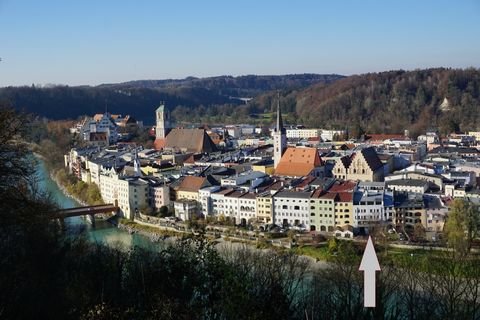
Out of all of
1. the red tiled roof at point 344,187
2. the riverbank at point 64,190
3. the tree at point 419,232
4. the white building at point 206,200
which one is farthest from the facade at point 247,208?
the riverbank at point 64,190

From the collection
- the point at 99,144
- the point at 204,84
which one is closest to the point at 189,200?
the point at 99,144

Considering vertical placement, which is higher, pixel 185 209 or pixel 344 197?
pixel 344 197

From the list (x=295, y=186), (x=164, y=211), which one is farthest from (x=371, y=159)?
(x=164, y=211)

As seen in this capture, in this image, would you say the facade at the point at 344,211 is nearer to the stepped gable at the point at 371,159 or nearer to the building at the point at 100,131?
the stepped gable at the point at 371,159

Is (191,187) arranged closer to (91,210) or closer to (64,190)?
(91,210)

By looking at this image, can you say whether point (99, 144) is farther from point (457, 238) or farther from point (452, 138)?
point (457, 238)

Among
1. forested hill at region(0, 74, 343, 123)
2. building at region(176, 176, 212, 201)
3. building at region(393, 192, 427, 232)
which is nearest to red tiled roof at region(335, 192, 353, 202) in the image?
building at region(393, 192, 427, 232)

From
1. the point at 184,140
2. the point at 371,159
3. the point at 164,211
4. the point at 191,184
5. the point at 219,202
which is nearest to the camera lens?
the point at 219,202

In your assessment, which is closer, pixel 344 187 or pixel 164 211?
pixel 344 187
